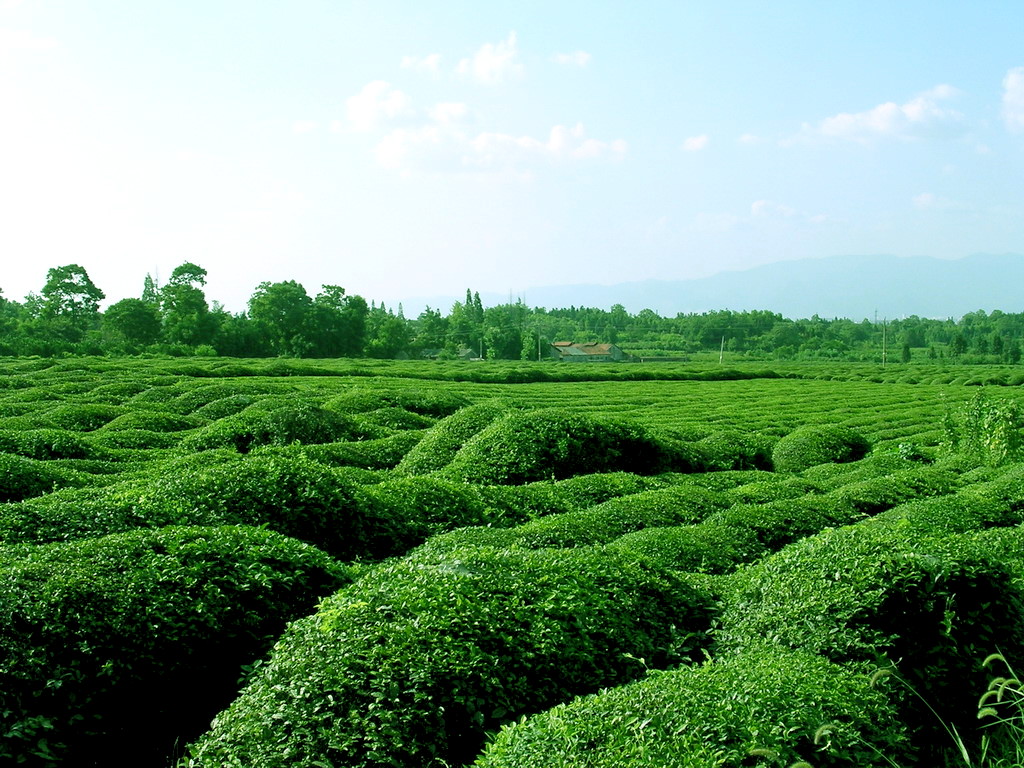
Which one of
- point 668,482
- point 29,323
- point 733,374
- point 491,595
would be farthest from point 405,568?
point 29,323

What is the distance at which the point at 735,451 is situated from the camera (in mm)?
22844

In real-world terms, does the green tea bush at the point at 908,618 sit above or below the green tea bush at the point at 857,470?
above

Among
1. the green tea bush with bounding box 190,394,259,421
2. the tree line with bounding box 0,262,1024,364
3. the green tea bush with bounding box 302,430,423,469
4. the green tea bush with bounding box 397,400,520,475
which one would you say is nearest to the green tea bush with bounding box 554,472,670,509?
the green tea bush with bounding box 397,400,520,475

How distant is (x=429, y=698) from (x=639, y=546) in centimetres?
595

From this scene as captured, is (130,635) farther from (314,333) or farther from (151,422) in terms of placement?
(314,333)

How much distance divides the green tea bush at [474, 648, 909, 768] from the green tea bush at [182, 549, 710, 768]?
0.57m

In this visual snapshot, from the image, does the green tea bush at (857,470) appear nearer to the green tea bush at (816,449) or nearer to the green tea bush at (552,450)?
the green tea bush at (816,449)

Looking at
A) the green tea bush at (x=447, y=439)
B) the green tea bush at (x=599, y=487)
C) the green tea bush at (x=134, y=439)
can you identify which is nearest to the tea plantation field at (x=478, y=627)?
the green tea bush at (x=599, y=487)

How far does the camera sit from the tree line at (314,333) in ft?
252

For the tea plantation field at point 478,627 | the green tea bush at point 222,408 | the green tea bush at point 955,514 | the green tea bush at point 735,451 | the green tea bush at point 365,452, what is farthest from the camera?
the green tea bush at point 222,408

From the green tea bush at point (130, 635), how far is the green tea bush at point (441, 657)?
0.96 metres

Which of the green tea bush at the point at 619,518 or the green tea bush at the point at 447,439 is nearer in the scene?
the green tea bush at the point at 619,518

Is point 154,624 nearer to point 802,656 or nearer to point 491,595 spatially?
point 491,595

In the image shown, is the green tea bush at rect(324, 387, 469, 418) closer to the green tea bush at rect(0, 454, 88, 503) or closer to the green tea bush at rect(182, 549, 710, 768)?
the green tea bush at rect(0, 454, 88, 503)
